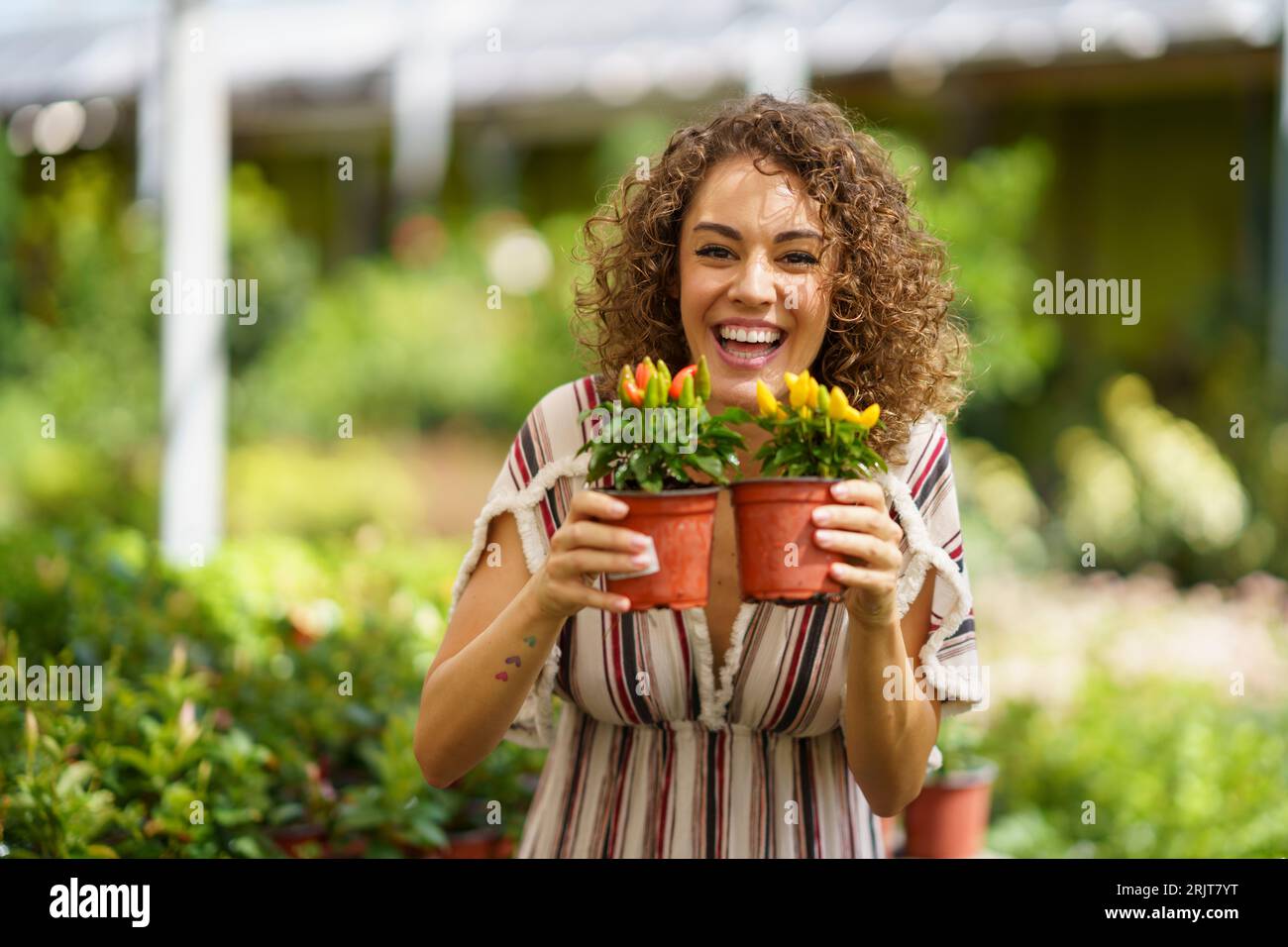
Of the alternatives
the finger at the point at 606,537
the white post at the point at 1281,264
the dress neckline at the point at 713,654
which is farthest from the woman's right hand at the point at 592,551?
the white post at the point at 1281,264

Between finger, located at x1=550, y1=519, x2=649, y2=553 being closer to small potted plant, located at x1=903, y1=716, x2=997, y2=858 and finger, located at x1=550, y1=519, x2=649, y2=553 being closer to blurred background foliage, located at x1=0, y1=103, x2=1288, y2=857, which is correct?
blurred background foliage, located at x1=0, y1=103, x2=1288, y2=857

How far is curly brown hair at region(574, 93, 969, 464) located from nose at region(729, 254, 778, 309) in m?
0.12

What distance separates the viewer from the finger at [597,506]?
1568mm

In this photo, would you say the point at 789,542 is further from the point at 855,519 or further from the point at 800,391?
the point at 800,391

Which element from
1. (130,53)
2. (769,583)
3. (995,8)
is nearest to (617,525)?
(769,583)

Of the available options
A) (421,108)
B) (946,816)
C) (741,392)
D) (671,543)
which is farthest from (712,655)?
(421,108)

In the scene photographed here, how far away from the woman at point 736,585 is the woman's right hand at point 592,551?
0.27m

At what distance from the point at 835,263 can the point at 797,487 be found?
1.91 feet

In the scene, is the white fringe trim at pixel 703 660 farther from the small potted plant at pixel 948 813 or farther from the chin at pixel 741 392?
the small potted plant at pixel 948 813

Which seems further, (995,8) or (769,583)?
(995,8)

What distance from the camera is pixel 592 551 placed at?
5.19 feet

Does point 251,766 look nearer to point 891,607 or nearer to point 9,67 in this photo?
point 891,607

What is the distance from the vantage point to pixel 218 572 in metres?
4.59
